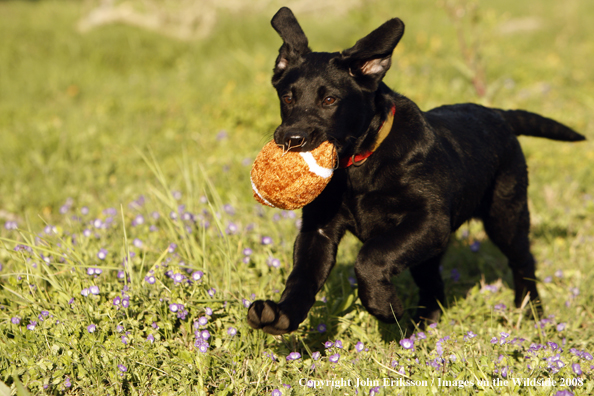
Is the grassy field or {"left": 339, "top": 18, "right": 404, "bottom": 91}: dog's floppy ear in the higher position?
{"left": 339, "top": 18, "right": 404, "bottom": 91}: dog's floppy ear

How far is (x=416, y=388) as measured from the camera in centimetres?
193

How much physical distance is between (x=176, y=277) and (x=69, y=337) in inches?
18.9

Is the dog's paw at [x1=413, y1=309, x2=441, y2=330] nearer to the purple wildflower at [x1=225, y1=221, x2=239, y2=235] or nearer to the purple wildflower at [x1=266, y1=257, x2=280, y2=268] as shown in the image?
the purple wildflower at [x1=266, y1=257, x2=280, y2=268]

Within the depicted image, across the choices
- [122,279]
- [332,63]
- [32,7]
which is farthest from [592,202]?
[32,7]

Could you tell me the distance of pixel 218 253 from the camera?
2.87m

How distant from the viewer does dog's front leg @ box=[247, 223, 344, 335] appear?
1973 mm

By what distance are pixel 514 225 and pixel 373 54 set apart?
1474 millimetres

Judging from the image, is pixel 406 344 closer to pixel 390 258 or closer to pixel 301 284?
pixel 390 258

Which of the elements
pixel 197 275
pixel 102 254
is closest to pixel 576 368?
pixel 197 275

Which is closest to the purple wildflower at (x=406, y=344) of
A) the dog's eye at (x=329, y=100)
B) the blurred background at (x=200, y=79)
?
the dog's eye at (x=329, y=100)

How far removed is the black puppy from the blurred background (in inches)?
40.9

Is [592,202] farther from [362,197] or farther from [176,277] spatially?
[176,277]

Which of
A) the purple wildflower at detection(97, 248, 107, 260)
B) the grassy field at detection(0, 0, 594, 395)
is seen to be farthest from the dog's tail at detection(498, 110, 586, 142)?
the purple wildflower at detection(97, 248, 107, 260)

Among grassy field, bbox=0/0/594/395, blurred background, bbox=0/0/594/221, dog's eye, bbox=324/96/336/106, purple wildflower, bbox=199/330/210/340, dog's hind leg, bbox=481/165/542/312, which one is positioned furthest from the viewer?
blurred background, bbox=0/0/594/221
